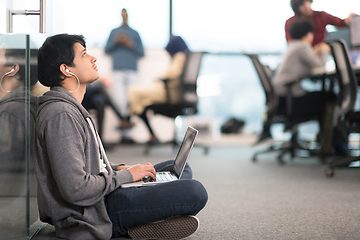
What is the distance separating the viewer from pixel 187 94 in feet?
11.6

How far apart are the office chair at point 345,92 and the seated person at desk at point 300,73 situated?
1.37 ft

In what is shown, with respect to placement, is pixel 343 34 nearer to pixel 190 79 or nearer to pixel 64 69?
pixel 190 79

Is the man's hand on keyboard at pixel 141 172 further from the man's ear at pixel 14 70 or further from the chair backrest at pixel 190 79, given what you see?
the chair backrest at pixel 190 79

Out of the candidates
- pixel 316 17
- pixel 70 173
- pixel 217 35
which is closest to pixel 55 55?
pixel 70 173

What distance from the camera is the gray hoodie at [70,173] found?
3.27 feet

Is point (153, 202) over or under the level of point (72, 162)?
under

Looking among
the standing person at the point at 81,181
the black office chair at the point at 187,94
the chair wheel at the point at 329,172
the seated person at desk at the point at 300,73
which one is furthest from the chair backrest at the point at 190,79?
the standing person at the point at 81,181

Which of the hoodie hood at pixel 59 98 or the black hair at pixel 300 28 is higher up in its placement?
the black hair at pixel 300 28

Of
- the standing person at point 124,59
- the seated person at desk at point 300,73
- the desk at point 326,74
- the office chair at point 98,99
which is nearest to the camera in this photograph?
the desk at point 326,74

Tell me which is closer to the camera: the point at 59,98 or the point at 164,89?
the point at 59,98

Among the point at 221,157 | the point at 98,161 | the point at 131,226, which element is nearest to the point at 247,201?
the point at 131,226

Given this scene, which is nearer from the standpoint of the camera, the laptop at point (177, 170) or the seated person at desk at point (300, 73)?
the laptop at point (177, 170)

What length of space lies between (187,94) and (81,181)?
8.57ft

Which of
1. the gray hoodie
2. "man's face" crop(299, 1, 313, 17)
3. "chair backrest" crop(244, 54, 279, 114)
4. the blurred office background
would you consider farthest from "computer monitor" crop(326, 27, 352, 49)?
the gray hoodie
